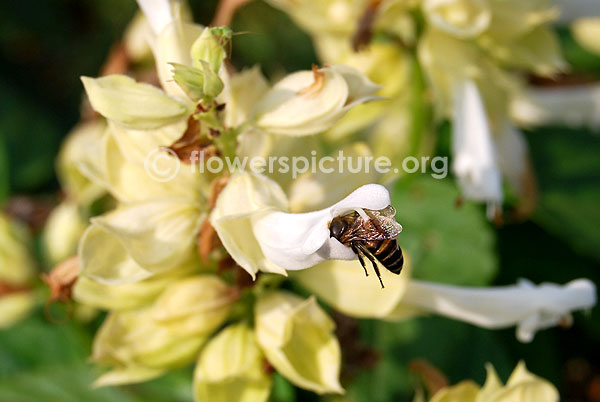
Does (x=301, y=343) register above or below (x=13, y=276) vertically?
above

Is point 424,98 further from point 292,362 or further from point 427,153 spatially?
point 292,362

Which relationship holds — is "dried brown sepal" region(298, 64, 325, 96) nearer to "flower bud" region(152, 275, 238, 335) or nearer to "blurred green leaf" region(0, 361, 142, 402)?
"flower bud" region(152, 275, 238, 335)

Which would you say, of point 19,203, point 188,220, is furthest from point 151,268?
point 19,203

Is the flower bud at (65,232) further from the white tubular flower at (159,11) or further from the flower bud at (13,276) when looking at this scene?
the white tubular flower at (159,11)

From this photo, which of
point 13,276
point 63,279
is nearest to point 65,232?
point 13,276

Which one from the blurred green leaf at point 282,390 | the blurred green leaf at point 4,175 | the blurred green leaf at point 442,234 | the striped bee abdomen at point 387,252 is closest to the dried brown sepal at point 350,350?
the blurred green leaf at point 282,390

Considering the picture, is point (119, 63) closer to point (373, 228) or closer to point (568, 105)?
point (373, 228)
